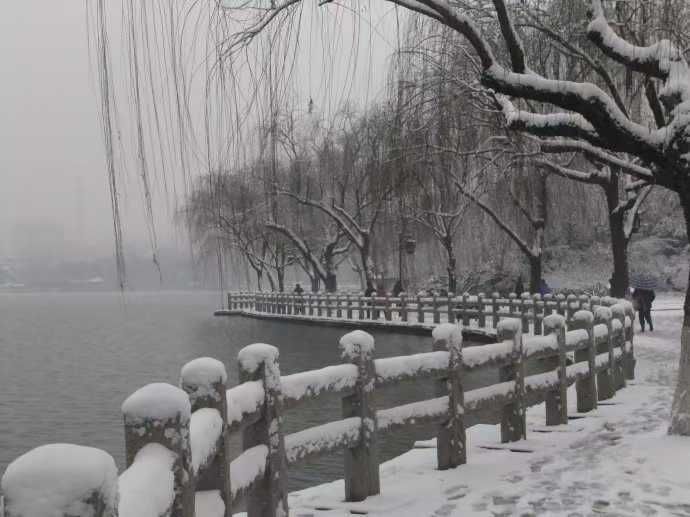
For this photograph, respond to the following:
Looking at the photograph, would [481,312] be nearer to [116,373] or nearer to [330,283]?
[116,373]

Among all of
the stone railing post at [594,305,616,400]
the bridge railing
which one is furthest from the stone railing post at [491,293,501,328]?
the bridge railing

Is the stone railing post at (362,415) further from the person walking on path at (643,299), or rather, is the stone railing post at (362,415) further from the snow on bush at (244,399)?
the person walking on path at (643,299)

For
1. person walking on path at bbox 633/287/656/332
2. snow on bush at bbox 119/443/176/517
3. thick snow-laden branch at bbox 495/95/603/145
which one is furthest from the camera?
person walking on path at bbox 633/287/656/332

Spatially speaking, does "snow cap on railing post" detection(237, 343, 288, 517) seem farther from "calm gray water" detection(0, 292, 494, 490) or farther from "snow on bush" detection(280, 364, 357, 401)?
"calm gray water" detection(0, 292, 494, 490)

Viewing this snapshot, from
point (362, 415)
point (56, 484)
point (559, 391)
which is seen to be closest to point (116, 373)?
point (559, 391)

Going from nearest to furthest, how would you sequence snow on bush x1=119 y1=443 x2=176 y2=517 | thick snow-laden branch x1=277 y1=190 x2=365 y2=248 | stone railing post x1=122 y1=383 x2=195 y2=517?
snow on bush x1=119 y1=443 x2=176 y2=517, stone railing post x1=122 y1=383 x2=195 y2=517, thick snow-laden branch x1=277 y1=190 x2=365 y2=248

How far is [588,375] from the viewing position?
28.9 ft

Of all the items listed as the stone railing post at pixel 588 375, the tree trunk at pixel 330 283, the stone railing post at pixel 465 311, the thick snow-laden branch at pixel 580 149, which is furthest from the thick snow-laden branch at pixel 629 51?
the tree trunk at pixel 330 283

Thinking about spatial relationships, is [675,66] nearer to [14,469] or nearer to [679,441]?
[679,441]

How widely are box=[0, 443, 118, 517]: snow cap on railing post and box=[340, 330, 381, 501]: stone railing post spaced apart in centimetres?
365

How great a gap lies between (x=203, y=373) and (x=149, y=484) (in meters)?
1.09

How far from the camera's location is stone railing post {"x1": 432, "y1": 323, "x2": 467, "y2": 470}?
612 cm

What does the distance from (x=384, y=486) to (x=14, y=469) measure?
4.36 m

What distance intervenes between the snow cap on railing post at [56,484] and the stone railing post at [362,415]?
12.0 ft
